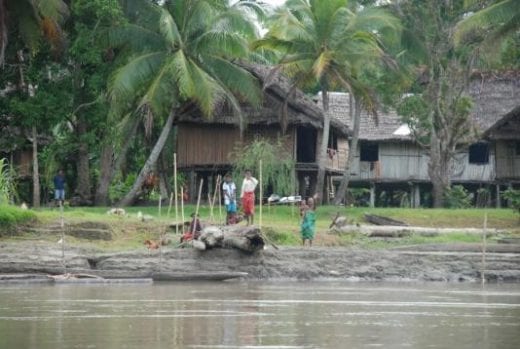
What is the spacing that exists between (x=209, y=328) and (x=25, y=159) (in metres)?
29.5

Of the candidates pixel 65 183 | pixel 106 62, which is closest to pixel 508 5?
pixel 106 62

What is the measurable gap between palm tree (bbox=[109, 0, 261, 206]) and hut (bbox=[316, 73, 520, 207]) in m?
10.9

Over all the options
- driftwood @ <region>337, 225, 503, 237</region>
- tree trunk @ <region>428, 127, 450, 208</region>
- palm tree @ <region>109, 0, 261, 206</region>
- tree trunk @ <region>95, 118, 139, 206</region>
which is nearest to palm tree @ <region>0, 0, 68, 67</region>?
palm tree @ <region>109, 0, 261, 206</region>

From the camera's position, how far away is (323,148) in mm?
41438

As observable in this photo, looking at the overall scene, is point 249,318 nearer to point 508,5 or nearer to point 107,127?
point 508,5

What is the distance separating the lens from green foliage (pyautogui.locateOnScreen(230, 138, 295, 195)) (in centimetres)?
3878

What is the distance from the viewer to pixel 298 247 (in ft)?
92.4

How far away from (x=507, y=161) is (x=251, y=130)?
1035 cm

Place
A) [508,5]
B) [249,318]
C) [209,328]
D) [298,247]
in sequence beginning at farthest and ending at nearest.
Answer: [508,5]
[298,247]
[249,318]
[209,328]

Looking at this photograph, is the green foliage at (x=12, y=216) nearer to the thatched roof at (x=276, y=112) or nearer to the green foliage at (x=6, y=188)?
the green foliage at (x=6, y=188)

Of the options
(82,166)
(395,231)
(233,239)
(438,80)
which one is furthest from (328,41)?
(233,239)

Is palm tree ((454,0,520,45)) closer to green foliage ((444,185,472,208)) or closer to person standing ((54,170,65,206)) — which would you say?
green foliage ((444,185,472,208))

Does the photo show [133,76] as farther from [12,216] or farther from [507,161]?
[507,161]

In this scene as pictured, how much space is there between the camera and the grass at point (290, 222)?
95.6ft
